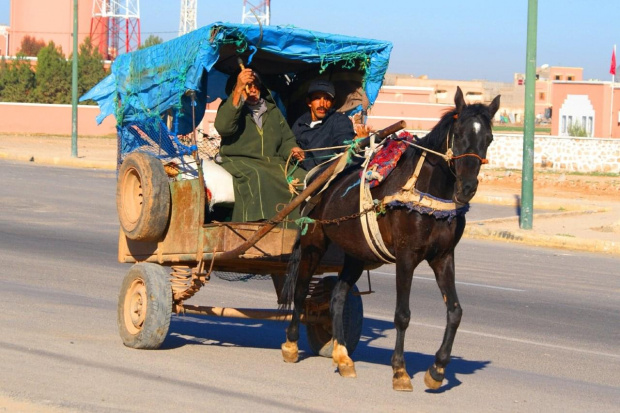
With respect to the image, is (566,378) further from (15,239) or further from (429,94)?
(429,94)

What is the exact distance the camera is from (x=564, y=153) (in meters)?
39.0

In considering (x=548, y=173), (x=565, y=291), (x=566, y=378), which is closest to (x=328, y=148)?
(x=566, y=378)

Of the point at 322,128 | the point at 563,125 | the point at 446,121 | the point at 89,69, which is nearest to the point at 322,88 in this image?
the point at 322,128

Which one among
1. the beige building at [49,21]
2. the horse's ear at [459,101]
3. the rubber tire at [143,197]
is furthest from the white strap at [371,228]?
the beige building at [49,21]

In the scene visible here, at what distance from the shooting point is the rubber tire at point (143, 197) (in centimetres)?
834

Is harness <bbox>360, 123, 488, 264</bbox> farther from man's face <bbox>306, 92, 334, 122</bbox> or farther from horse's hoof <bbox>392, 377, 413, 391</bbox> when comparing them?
man's face <bbox>306, 92, 334, 122</bbox>

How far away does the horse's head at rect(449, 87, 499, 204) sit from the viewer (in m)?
6.70

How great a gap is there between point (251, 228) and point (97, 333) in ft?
6.05

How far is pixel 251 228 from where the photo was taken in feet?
27.5

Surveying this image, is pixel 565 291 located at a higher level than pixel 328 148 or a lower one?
lower

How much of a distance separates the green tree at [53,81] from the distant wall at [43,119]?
8283mm

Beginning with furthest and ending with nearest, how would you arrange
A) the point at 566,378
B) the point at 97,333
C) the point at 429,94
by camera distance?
the point at 429,94, the point at 97,333, the point at 566,378

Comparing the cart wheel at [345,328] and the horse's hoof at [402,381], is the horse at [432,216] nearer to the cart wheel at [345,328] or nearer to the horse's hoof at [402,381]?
the horse's hoof at [402,381]

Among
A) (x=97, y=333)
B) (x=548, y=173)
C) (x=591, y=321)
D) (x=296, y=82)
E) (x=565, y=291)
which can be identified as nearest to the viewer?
(x=97, y=333)
